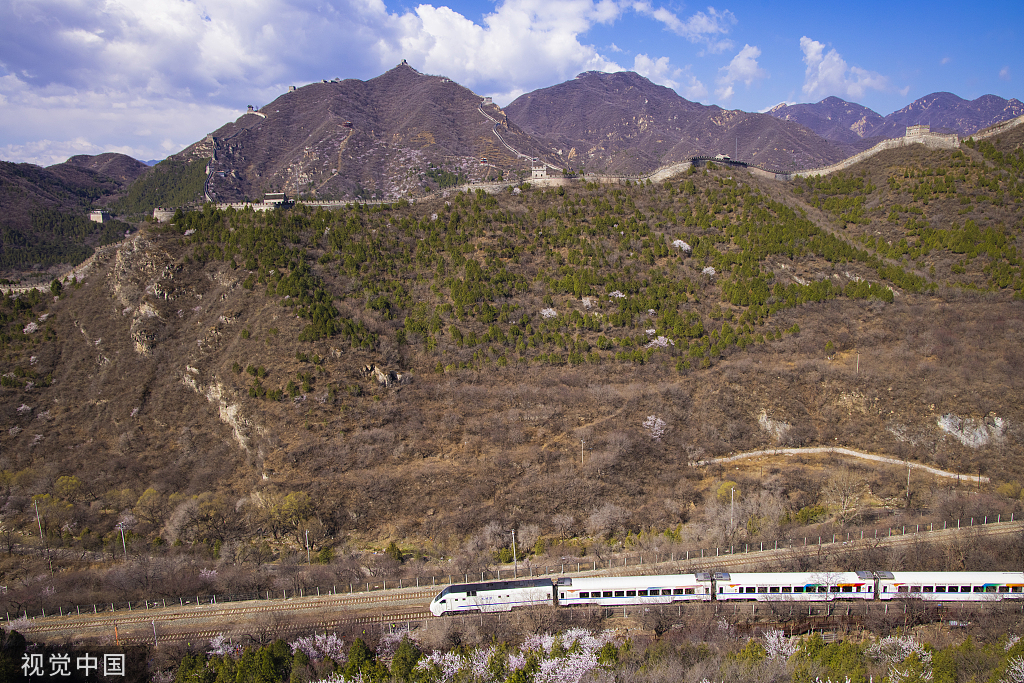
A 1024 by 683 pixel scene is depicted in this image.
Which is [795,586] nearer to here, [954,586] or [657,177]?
[954,586]

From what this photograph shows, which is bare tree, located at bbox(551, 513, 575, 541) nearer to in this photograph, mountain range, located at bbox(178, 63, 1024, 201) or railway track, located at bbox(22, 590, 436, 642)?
railway track, located at bbox(22, 590, 436, 642)

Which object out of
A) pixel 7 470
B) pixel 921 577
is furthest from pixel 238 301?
pixel 921 577

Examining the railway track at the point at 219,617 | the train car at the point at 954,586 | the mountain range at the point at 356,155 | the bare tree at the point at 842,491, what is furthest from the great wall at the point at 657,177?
the train car at the point at 954,586

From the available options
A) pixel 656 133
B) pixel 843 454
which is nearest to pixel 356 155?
pixel 656 133

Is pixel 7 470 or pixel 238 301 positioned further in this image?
pixel 238 301

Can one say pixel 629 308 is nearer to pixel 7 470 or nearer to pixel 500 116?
pixel 7 470

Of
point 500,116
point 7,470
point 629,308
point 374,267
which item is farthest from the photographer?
point 500,116

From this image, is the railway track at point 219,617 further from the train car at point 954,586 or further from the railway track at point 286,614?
the train car at point 954,586
